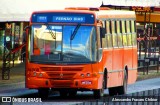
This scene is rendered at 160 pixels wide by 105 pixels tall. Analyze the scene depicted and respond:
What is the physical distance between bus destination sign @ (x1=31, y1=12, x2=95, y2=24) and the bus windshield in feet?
0.48

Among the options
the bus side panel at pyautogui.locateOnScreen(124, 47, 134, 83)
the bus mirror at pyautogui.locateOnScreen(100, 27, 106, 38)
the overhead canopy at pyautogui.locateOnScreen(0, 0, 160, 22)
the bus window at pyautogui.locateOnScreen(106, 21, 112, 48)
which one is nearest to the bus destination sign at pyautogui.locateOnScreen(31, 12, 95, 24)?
the bus mirror at pyautogui.locateOnScreen(100, 27, 106, 38)

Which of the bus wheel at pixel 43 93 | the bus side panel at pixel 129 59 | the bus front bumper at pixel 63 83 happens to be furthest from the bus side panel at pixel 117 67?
the bus wheel at pixel 43 93

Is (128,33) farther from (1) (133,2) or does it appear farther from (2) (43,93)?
(1) (133,2)

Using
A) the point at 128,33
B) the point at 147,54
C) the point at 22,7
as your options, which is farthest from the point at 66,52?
the point at 147,54

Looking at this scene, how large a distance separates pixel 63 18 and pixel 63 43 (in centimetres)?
75

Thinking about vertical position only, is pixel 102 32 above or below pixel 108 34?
above

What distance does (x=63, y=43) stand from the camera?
28.5 m

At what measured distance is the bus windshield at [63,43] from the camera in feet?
93.3

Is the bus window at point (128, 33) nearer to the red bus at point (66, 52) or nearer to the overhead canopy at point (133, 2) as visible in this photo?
the red bus at point (66, 52)

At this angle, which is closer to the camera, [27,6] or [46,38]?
[46,38]

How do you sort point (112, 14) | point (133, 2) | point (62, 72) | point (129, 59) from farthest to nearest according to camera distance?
point (133, 2) < point (129, 59) < point (112, 14) < point (62, 72)

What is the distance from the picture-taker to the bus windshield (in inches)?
1120

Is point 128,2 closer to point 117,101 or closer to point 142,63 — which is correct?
point 142,63

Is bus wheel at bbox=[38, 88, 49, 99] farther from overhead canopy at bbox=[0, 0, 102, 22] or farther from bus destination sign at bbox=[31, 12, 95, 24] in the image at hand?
overhead canopy at bbox=[0, 0, 102, 22]
